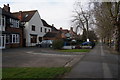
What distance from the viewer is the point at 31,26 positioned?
3825cm

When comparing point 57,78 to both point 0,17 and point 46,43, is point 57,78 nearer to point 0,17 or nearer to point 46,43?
point 0,17

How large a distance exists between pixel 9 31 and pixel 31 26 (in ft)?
33.8

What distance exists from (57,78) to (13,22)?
26.3 meters

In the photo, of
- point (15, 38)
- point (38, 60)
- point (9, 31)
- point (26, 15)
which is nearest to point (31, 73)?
point (38, 60)

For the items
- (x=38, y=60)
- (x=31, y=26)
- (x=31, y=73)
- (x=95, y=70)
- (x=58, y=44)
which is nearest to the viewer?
(x=31, y=73)

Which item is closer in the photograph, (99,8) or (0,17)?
(99,8)

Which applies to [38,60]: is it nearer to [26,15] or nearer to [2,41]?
[2,41]

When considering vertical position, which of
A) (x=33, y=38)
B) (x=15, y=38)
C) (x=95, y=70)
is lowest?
(x=95, y=70)

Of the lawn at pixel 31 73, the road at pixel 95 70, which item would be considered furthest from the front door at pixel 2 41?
the lawn at pixel 31 73

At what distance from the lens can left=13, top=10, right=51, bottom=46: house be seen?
121ft

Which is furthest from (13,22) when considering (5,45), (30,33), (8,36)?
(30,33)

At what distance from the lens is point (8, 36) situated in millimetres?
28406

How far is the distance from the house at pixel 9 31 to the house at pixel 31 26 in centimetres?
285

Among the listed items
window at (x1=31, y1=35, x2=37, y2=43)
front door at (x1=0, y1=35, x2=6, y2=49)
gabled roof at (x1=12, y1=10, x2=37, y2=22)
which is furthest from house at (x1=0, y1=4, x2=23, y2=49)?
window at (x1=31, y1=35, x2=37, y2=43)
